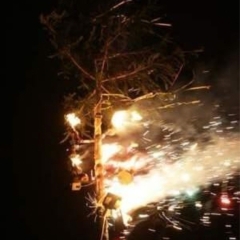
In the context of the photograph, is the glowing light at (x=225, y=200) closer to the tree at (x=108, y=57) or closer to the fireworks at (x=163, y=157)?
the fireworks at (x=163, y=157)

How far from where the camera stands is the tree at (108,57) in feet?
29.7

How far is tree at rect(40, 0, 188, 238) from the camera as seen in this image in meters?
9.05

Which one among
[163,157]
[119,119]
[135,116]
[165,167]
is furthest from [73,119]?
[163,157]

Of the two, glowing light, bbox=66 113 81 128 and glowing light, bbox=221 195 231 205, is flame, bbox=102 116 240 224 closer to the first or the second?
glowing light, bbox=221 195 231 205

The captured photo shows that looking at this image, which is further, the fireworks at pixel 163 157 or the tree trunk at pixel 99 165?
the fireworks at pixel 163 157

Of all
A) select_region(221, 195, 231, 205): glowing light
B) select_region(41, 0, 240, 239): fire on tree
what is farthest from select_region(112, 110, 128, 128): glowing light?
select_region(221, 195, 231, 205): glowing light

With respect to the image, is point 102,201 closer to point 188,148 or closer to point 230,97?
point 188,148

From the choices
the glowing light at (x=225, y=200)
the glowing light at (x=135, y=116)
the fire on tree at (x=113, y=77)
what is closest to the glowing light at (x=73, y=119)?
the fire on tree at (x=113, y=77)

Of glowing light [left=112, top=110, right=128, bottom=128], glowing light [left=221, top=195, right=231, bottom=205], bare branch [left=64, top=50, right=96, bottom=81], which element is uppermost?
bare branch [left=64, top=50, right=96, bottom=81]

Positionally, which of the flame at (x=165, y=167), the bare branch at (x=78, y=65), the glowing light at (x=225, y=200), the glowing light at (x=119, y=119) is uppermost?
the bare branch at (x=78, y=65)

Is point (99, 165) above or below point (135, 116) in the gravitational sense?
below

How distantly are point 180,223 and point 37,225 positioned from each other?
6.20 m

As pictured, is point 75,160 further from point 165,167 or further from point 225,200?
point 225,200

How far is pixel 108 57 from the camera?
909cm
